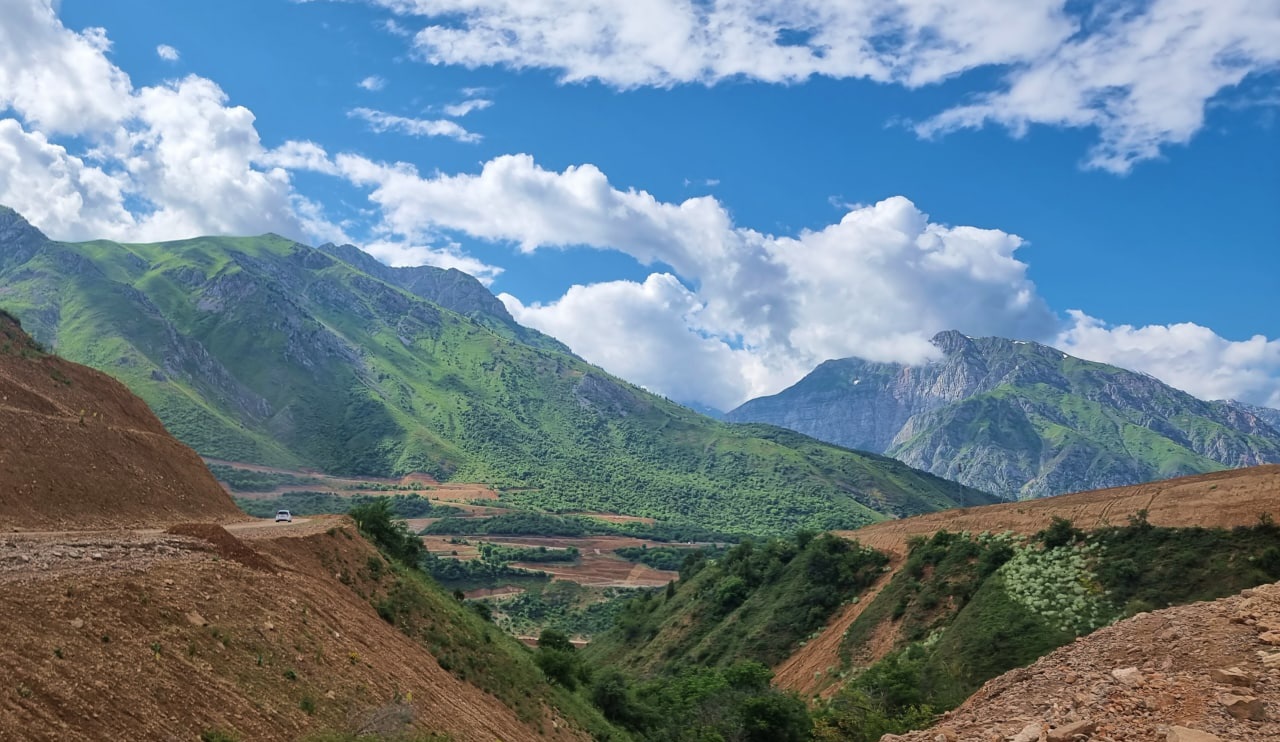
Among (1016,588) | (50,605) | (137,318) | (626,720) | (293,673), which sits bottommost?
(626,720)

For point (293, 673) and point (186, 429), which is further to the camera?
point (186, 429)

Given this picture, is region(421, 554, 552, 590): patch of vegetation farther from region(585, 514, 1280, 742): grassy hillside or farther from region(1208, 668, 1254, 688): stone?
region(1208, 668, 1254, 688): stone

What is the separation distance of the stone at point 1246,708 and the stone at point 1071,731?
1.83 metres

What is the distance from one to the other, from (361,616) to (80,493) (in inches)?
541

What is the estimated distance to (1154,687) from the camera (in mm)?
12664

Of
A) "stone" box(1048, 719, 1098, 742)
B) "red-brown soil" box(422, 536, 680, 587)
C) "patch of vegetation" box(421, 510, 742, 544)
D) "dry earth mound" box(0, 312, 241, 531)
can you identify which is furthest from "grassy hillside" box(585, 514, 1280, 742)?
"patch of vegetation" box(421, 510, 742, 544)

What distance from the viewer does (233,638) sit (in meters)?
17.5

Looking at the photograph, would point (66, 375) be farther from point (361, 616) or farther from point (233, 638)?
point (233, 638)

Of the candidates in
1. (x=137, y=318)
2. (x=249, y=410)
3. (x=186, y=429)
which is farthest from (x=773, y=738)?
(x=137, y=318)

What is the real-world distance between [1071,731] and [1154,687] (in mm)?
2652

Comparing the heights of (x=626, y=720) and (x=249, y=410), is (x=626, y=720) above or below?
below

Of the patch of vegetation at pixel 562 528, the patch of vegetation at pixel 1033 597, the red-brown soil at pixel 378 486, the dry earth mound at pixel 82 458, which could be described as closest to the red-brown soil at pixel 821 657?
the patch of vegetation at pixel 1033 597

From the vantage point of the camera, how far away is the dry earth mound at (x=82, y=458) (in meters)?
28.0

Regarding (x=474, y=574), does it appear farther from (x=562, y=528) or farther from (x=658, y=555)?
(x=562, y=528)
